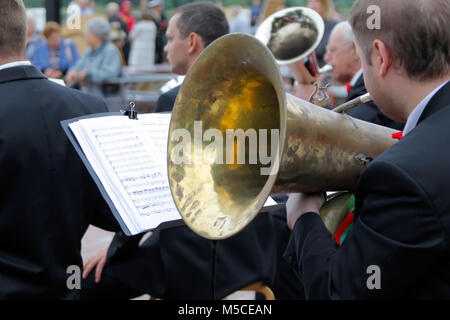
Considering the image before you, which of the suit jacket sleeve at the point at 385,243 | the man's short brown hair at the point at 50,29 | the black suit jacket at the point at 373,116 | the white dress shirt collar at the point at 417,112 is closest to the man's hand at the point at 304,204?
the suit jacket sleeve at the point at 385,243

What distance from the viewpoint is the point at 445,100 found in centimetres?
127

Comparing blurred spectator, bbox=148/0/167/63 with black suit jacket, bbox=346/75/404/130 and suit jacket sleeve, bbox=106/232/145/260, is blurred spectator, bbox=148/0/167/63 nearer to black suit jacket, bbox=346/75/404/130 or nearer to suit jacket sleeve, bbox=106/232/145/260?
black suit jacket, bbox=346/75/404/130

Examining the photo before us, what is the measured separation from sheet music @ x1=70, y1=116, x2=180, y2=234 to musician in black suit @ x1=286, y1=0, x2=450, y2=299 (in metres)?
0.45

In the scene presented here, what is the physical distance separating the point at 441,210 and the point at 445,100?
0.87 feet

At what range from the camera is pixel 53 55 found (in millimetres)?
7289

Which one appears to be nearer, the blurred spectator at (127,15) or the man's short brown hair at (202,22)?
the man's short brown hair at (202,22)

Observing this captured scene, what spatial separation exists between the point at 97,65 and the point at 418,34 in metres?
6.20

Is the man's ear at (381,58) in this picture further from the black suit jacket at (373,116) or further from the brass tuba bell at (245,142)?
the black suit jacket at (373,116)

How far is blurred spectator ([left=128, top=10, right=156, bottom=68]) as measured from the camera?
29.3ft

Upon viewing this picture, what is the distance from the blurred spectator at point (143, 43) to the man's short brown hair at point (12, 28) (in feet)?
23.4

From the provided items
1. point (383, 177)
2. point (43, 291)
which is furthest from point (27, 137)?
point (383, 177)

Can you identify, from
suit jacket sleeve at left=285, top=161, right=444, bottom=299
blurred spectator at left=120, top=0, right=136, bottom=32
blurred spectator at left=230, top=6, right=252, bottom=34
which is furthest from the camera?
blurred spectator at left=120, top=0, right=136, bottom=32

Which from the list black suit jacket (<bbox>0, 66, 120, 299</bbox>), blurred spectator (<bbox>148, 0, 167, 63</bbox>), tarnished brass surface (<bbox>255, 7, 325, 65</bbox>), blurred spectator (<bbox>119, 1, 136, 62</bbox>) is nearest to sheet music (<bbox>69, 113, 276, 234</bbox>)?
black suit jacket (<bbox>0, 66, 120, 299</bbox>)

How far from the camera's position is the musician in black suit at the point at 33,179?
69.1 inches
